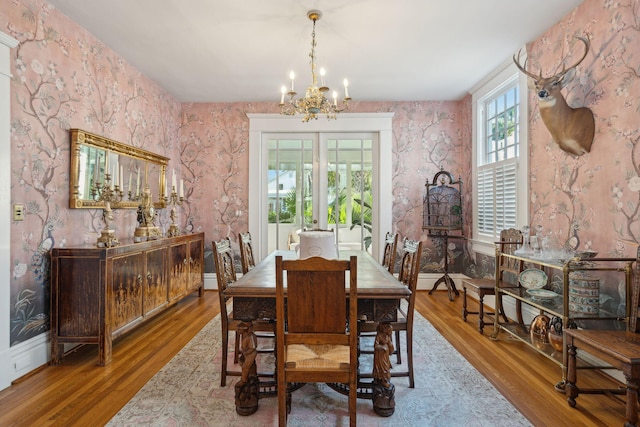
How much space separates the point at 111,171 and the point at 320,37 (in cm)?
235

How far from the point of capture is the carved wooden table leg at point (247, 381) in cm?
192

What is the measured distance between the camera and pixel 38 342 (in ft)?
8.13

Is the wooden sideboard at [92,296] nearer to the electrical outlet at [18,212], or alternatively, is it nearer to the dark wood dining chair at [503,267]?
the electrical outlet at [18,212]

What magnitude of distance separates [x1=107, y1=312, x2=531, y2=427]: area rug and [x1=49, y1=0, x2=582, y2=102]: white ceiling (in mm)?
2717

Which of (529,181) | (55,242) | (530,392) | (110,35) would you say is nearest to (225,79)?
(110,35)

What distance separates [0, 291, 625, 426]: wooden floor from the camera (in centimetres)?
189

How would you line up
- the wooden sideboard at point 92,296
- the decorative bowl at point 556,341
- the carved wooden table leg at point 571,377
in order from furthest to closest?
the wooden sideboard at point 92,296 → the decorative bowl at point 556,341 → the carved wooden table leg at point 571,377

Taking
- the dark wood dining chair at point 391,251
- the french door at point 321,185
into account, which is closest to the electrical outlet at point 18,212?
the dark wood dining chair at point 391,251

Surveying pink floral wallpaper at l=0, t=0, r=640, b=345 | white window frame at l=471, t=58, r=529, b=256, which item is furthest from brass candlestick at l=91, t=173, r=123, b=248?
white window frame at l=471, t=58, r=529, b=256

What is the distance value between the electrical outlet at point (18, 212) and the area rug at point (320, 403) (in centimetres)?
141

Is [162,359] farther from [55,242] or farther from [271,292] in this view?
[271,292]

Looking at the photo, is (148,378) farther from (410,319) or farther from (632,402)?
(632,402)

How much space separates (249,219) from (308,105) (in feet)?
8.89

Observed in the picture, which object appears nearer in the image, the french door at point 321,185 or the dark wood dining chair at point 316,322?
the dark wood dining chair at point 316,322
